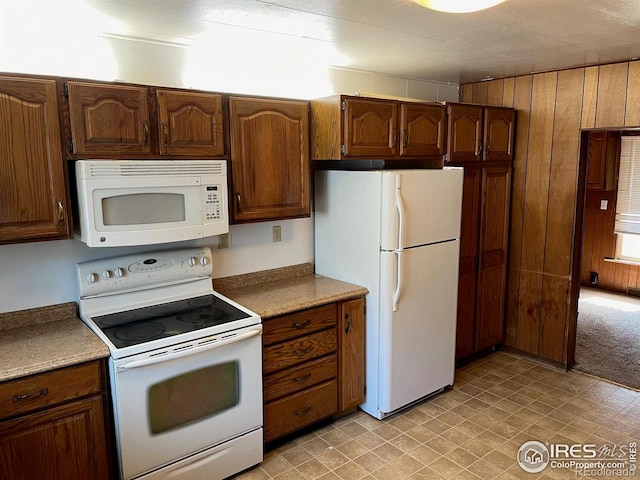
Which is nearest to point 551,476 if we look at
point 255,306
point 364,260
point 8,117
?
point 364,260

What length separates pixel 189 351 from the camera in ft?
7.02

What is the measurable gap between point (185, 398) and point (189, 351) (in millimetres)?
250

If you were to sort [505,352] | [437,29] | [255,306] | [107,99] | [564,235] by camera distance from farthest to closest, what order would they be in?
[505,352], [564,235], [255,306], [437,29], [107,99]

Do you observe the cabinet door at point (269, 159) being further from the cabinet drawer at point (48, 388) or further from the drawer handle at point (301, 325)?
the cabinet drawer at point (48, 388)

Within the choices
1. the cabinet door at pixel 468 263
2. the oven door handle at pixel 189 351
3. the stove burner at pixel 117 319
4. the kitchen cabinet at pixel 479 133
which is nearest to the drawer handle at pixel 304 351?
the oven door handle at pixel 189 351

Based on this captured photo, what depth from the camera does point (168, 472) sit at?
220 centimetres

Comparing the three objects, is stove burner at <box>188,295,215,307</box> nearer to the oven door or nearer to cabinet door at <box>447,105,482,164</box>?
the oven door

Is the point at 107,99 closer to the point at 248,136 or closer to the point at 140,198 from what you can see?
the point at 140,198

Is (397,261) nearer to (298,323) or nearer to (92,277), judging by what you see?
(298,323)

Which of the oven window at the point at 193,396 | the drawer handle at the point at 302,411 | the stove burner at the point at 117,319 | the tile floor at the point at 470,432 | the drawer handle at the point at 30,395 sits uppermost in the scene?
the stove burner at the point at 117,319

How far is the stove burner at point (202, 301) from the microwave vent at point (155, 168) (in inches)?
27.9

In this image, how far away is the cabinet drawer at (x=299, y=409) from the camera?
8.57 ft

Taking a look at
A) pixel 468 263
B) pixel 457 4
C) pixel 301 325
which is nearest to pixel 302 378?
pixel 301 325

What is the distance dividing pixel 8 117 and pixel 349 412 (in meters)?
2.46
